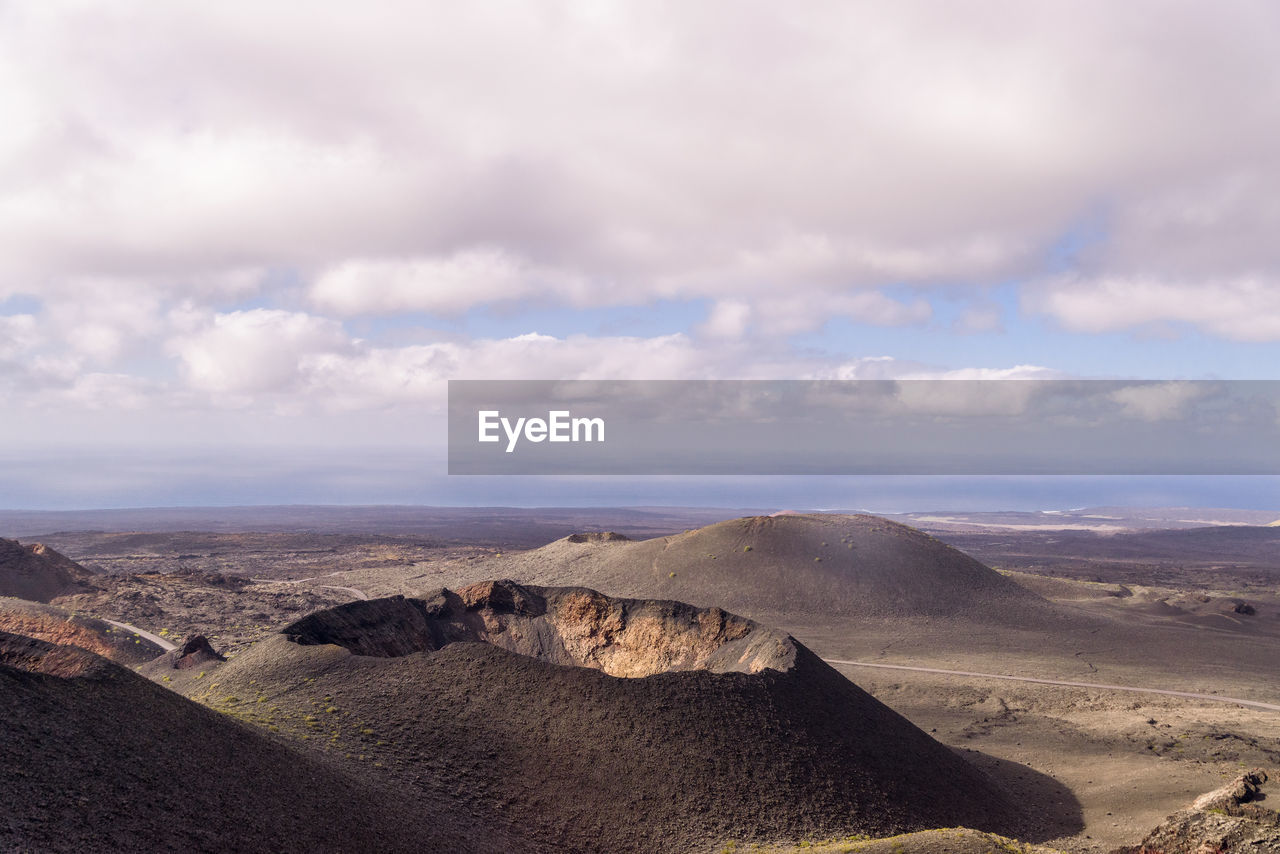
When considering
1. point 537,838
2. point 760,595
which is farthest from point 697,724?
point 760,595

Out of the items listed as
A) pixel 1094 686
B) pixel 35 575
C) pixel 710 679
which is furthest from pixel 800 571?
pixel 35 575

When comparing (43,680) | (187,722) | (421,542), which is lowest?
(421,542)

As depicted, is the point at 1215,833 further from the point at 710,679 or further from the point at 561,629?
the point at 561,629

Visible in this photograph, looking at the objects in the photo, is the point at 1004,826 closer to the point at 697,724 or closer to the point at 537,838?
the point at 697,724

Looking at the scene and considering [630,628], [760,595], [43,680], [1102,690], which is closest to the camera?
[43,680]

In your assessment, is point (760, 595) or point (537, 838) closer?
point (537, 838)

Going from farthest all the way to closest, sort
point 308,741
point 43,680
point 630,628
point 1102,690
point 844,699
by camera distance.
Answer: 1. point 1102,690
2. point 630,628
3. point 844,699
4. point 308,741
5. point 43,680
